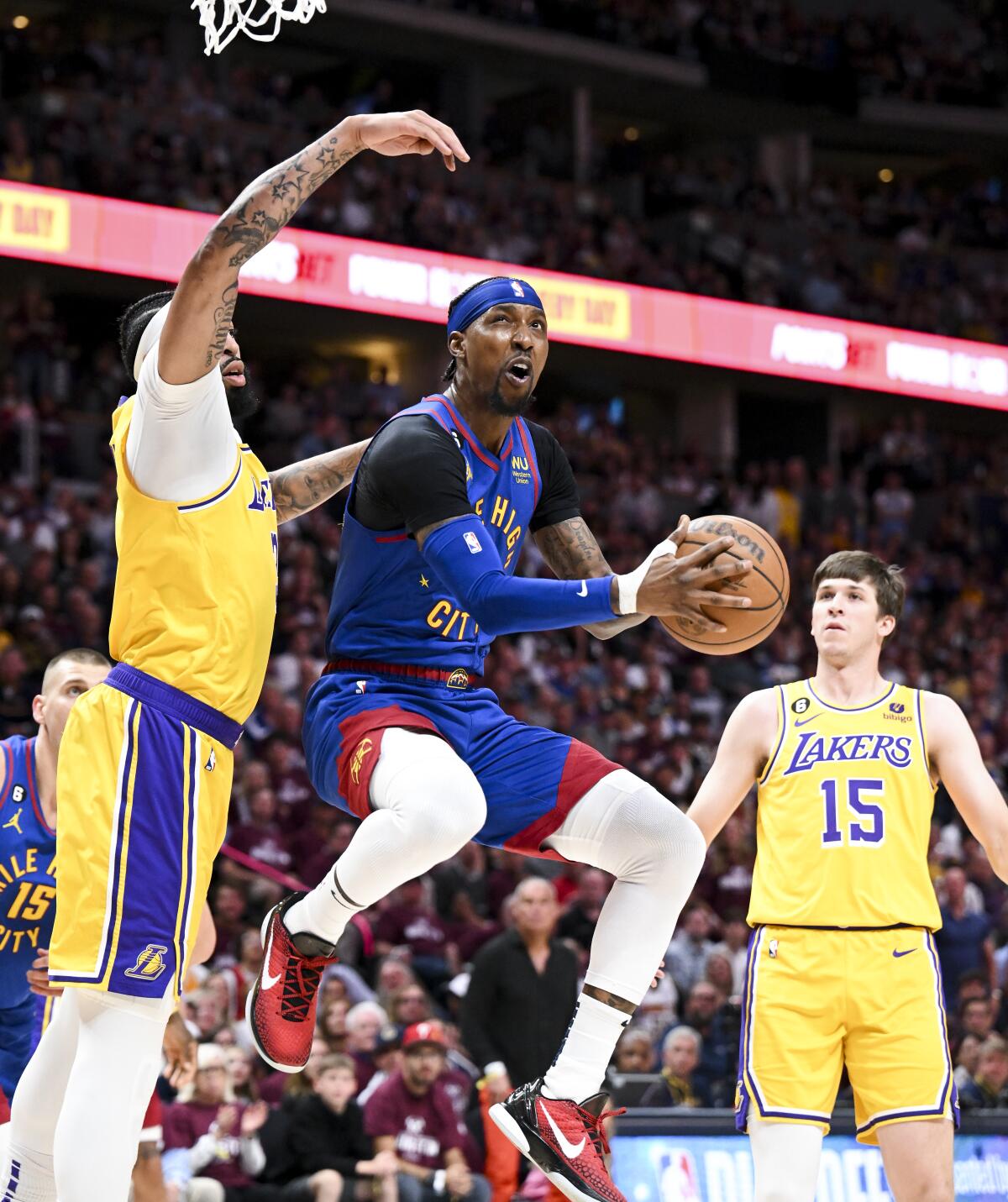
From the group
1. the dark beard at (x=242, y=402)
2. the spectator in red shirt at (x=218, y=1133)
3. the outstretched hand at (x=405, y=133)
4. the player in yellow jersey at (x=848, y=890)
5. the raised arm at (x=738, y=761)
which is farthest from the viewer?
the spectator in red shirt at (x=218, y=1133)

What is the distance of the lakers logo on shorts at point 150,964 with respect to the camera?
3.96m

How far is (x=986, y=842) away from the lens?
5.54m

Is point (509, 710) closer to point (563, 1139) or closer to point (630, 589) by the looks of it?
point (563, 1139)

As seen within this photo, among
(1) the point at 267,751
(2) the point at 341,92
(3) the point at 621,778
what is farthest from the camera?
(2) the point at 341,92

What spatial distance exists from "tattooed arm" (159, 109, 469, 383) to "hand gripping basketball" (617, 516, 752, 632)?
3.60 feet

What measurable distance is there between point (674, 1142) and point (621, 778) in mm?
3574

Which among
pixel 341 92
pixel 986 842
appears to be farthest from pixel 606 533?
pixel 986 842

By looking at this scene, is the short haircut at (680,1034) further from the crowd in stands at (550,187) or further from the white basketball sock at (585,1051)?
the crowd in stands at (550,187)

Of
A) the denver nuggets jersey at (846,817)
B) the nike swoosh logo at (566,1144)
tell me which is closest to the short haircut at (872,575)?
the denver nuggets jersey at (846,817)

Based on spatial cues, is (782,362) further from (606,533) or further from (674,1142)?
(674,1142)

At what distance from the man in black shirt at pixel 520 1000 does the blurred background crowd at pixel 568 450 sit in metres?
0.02

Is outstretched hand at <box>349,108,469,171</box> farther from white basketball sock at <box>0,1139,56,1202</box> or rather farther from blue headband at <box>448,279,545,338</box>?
white basketball sock at <box>0,1139,56,1202</box>

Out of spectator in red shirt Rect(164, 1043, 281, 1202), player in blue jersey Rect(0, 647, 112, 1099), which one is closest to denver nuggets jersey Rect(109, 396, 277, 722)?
player in blue jersey Rect(0, 647, 112, 1099)

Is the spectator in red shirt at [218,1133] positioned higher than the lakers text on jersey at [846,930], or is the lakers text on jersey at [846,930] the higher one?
the lakers text on jersey at [846,930]
